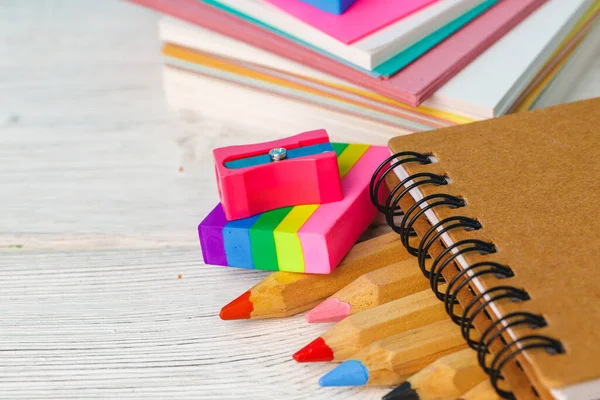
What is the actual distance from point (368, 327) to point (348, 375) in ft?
0.14

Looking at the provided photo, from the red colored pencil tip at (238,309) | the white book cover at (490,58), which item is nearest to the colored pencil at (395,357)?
the red colored pencil tip at (238,309)

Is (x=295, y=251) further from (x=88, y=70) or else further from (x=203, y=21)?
(x=88, y=70)

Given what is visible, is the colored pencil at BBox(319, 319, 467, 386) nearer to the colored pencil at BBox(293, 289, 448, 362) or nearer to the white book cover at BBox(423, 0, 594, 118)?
the colored pencil at BBox(293, 289, 448, 362)

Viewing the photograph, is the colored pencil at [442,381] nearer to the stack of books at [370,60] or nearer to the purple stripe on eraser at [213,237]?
the purple stripe on eraser at [213,237]

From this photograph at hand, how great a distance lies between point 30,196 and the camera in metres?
0.90

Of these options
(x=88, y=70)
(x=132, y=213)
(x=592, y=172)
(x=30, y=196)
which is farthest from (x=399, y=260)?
(x=88, y=70)

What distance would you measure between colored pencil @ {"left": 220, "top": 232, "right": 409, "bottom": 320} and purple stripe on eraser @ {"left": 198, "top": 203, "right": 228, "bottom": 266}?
0.05m

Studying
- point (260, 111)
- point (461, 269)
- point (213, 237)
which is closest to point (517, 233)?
point (461, 269)

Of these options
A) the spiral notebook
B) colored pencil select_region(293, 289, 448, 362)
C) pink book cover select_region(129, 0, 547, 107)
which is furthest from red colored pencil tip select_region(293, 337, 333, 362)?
pink book cover select_region(129, 0, 547, 107)

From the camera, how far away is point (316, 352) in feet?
2.00

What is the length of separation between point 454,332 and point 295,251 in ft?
0.51

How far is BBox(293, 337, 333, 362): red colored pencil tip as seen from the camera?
61 centimetres

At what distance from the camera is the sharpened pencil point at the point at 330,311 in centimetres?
65

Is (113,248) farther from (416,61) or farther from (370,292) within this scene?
(416,61)
